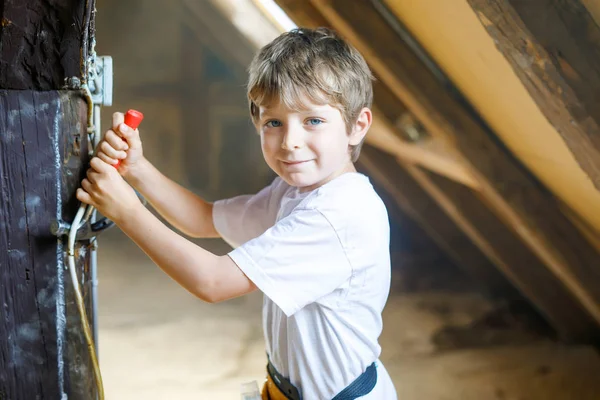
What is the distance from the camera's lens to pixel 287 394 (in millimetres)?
1232

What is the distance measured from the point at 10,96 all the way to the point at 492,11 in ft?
2.99

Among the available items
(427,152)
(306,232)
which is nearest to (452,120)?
(427,152)

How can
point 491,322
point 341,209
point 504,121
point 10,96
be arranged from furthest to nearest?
point 491,322
point 504,121
point 341,209
point 10,96

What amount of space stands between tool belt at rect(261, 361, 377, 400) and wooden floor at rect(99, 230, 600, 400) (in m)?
1.03

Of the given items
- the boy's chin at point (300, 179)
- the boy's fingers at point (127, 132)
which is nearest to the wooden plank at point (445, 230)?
the boy's chin at point (300, 179)

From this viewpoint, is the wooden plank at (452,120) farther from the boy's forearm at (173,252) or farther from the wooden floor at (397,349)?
the boy's forearm at (173,252)

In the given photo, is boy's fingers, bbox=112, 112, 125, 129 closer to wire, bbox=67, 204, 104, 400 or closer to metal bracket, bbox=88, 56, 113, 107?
metal bracket, bbox=88, 56, 113, 107

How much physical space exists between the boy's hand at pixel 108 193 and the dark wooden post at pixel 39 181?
0.12ft

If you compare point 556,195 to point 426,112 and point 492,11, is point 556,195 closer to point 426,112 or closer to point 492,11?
point 426,112

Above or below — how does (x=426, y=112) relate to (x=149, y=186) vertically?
below

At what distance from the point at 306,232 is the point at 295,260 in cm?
5

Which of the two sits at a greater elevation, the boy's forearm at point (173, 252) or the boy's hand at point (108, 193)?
the boy's hand at point (108, 193)

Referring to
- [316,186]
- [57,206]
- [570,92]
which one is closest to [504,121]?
[570,92]

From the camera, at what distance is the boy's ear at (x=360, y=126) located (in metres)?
1.24
